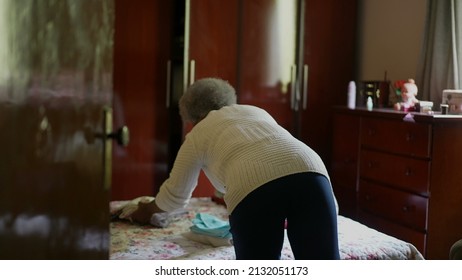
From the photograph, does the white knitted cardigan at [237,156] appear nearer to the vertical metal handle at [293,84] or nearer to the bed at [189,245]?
the bed at [189,245]

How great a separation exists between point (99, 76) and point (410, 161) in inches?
69.7

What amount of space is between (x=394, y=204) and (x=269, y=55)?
1.14 meters

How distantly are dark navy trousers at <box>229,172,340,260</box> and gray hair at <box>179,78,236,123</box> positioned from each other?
42cm

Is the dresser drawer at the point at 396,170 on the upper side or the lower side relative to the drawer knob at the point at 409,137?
lower

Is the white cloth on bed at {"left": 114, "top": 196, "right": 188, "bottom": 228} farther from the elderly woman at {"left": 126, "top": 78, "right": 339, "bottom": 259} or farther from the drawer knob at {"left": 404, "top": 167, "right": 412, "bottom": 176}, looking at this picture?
the drawer knob at {"left": 404, "top": 167, "right": 412, "bottom": 176}

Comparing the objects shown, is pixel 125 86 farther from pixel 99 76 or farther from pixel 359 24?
pixel 99 76

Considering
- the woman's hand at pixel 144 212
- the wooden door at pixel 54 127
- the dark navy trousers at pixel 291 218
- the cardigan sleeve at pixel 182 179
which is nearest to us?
the wooden door at pixel 54 127

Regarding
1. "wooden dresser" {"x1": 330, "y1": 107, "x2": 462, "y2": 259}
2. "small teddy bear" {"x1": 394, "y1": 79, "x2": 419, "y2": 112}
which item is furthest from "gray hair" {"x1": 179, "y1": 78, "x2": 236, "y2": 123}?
"small teddy bear" {"x1": 394, "y1": 79, "x2": 419, "y2": 112}

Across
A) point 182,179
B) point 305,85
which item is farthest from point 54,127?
point 305,85

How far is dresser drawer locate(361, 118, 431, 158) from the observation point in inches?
93.9

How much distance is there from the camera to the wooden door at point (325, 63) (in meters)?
3.32

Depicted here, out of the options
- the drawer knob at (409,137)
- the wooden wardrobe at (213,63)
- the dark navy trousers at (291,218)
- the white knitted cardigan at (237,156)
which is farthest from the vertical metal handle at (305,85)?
the dark navy trousers at (291,218)

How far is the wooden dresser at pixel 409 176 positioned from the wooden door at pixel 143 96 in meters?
1.06

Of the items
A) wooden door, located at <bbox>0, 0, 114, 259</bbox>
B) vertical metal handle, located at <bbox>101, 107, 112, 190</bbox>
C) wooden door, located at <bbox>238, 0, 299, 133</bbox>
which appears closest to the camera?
wooden door, located at <bbox>0, 0, 114, 259</bbox>
